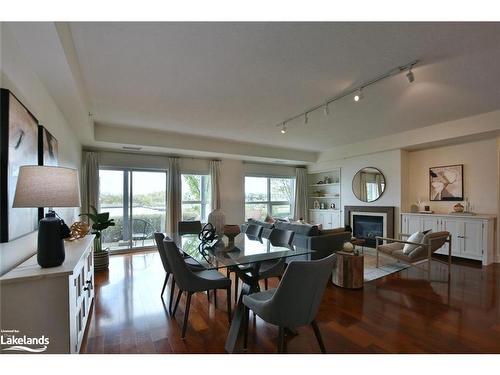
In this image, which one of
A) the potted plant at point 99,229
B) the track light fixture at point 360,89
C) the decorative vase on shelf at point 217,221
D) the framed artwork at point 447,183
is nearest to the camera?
the track light fixture at point 360,89

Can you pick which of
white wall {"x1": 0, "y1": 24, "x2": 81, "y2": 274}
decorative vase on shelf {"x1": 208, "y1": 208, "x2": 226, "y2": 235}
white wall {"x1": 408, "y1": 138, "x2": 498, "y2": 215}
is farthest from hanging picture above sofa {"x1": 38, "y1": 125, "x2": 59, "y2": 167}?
white wall {"x1": 408, "y1": 138, "x2": 498, "y2": 215}

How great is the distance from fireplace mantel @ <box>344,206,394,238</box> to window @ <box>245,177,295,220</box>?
184 centimetres

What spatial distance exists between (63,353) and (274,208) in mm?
6347

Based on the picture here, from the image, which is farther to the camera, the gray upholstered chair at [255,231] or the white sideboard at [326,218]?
the white sideboard at [326,218]

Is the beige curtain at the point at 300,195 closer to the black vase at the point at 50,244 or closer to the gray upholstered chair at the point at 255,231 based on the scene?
the gray upholstered chair at the point at 255,231

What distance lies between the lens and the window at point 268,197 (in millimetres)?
7180

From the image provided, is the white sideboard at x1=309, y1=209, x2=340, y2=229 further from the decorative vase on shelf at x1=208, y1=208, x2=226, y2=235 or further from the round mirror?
the decorative vase on shelf at x1=208, y1=208, x2=226, y2=235

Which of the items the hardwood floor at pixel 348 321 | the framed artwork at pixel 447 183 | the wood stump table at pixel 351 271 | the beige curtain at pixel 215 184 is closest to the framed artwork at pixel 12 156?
the hardwood floor at pixel 348 321

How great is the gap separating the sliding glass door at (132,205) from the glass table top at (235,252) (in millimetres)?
2875

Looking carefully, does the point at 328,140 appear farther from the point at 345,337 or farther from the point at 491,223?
the point at 345,337

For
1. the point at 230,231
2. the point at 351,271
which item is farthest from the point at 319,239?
the point at 230,231

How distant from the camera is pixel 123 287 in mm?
3305

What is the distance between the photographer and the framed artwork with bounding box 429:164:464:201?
487 cm
